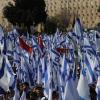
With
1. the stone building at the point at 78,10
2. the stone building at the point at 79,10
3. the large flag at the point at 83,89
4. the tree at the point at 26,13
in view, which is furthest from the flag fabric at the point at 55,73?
the stone building at the point at 79,10

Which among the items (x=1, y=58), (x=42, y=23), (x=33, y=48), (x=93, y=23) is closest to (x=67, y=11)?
(x=93, y=23)

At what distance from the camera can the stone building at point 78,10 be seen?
2364 inches

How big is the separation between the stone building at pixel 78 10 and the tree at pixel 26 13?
8995 mm

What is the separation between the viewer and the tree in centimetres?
4812

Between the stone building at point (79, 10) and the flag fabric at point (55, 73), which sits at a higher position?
the stone building at point (79, 10)

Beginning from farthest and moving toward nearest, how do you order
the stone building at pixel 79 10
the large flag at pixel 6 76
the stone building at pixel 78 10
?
the stone building at pixel 79 10 → the stone building at pixel 78 10 → the large flag at pixel 6 76

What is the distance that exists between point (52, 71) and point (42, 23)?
40.1 meters

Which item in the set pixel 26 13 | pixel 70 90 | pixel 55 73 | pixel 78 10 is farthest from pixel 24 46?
pixel 78 10

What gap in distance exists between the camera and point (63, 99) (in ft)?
32.3

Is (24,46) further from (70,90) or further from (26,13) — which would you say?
(26,13)

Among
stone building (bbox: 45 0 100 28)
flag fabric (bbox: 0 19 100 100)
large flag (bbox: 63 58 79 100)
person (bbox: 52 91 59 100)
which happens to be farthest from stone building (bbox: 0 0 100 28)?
large flag (bbox: 63 58 79 100)

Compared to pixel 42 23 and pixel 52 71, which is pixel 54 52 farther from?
pixel 42 23

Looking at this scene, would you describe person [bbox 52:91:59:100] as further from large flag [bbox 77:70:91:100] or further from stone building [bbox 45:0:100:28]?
stone building [bbox 45:0:100:28]

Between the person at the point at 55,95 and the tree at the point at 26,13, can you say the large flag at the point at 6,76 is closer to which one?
the person at the point at 55,95
